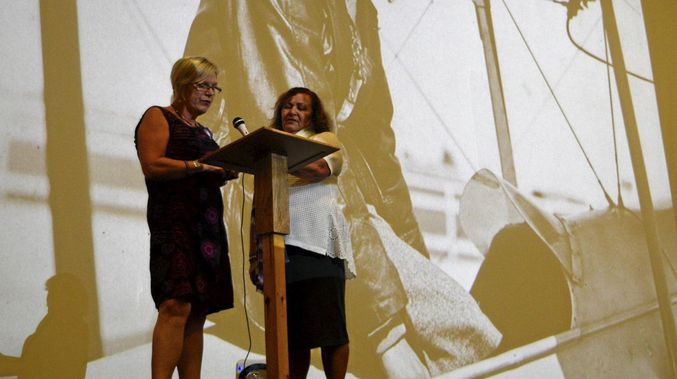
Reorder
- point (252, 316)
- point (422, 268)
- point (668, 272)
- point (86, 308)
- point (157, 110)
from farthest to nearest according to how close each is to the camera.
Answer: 1. point (668, 272)
2. point (422, 268)
3. point (252, 316)
4. point (86, 308)
5. point (157, 110)

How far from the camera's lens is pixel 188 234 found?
1.62m

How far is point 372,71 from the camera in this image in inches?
120

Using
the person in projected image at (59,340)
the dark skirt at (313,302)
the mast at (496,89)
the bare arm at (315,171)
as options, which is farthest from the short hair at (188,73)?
the mast at (496,89)

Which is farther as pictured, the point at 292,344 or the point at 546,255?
the point at 546,255

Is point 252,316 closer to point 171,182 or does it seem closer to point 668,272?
point 171,182

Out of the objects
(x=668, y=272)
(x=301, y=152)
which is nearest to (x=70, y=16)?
(x=301, y=152)

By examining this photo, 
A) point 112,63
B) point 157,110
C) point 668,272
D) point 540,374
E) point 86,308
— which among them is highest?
point 112,63

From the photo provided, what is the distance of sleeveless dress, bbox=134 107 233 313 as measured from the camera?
1578 mm

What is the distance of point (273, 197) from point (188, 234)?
254 millimetres

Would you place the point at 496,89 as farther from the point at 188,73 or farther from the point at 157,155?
the point at 157,155

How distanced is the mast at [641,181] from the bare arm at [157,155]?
2.93m

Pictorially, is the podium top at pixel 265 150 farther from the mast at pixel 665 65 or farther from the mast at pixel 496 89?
the mast at pixel 665 65

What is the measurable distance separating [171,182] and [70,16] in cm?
93

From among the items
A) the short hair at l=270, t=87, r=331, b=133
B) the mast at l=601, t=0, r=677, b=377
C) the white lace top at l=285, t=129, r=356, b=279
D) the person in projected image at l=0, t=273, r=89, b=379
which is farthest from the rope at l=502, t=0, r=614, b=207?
the person in projected image at l=0, t=273, r=89, b=379
